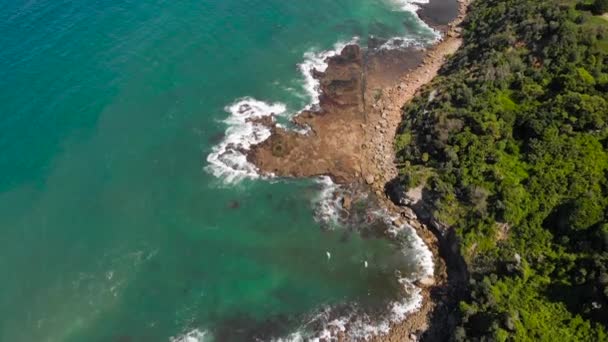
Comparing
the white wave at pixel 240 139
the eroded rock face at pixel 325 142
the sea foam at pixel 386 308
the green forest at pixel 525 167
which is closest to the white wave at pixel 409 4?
the green forest at pixel 525 167

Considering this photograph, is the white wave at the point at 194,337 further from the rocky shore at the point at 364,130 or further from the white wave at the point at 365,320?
the rocky shore at the point at 364,130

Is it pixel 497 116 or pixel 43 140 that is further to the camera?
pixel 43 140

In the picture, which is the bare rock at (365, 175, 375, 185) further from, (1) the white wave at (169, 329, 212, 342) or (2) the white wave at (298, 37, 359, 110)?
(1) the white wave at (169, 329, 212, 342)

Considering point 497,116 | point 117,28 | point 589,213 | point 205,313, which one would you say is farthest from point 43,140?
point 589,213

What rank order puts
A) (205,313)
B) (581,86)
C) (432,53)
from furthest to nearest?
(432,53), (581,86), (205,313)

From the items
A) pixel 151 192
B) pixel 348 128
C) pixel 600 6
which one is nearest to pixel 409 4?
→ pixel 600 6

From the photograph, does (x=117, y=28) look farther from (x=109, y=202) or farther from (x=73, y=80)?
(x=109, y=202)

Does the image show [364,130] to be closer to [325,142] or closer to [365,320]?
[325,142]

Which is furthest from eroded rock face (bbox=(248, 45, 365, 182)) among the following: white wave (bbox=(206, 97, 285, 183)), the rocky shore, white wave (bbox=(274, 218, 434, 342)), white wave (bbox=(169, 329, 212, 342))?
white wave (bbox=(169, 329, 212, 342))
